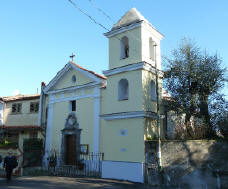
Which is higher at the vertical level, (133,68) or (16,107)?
(133,68)

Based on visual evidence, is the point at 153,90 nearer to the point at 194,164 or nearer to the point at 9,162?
the point at 194,164

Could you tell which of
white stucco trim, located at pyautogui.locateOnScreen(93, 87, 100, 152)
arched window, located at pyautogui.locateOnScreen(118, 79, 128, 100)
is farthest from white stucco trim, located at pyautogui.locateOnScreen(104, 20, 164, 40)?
white stucco trim, located at pyautogui.locateOnScreen(93, 87, 100, 152)

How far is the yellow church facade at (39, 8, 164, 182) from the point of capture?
12.2 m

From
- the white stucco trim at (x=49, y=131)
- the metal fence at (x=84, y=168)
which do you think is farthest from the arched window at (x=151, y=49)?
the white stucco trim at (x=49, y=131)

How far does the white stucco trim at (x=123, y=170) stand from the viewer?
1144 cm

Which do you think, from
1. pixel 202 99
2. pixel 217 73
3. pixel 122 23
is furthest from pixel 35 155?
pixel 217 73

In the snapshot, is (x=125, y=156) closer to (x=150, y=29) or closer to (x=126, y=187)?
(x=126, y=187)

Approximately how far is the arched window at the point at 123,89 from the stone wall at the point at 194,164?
373 cm

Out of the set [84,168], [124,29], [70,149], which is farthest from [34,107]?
[124,29]

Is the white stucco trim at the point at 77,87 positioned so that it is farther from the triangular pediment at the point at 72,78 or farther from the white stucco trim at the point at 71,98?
the white stucco trim at the point at 71,98

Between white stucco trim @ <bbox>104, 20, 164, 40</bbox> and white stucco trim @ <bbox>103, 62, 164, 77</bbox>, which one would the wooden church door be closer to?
white stucco trim @ <bbox>103, 62, 164, 77</bbox>

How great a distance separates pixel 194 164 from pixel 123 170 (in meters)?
3.55

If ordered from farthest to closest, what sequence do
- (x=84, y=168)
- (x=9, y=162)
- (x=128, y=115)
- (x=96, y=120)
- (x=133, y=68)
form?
(x=96, y=120)
(x=84, y=168)
(x=133, y=68)
(x=128, y=115)
(x=9, y=162)

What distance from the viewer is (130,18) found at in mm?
14070
